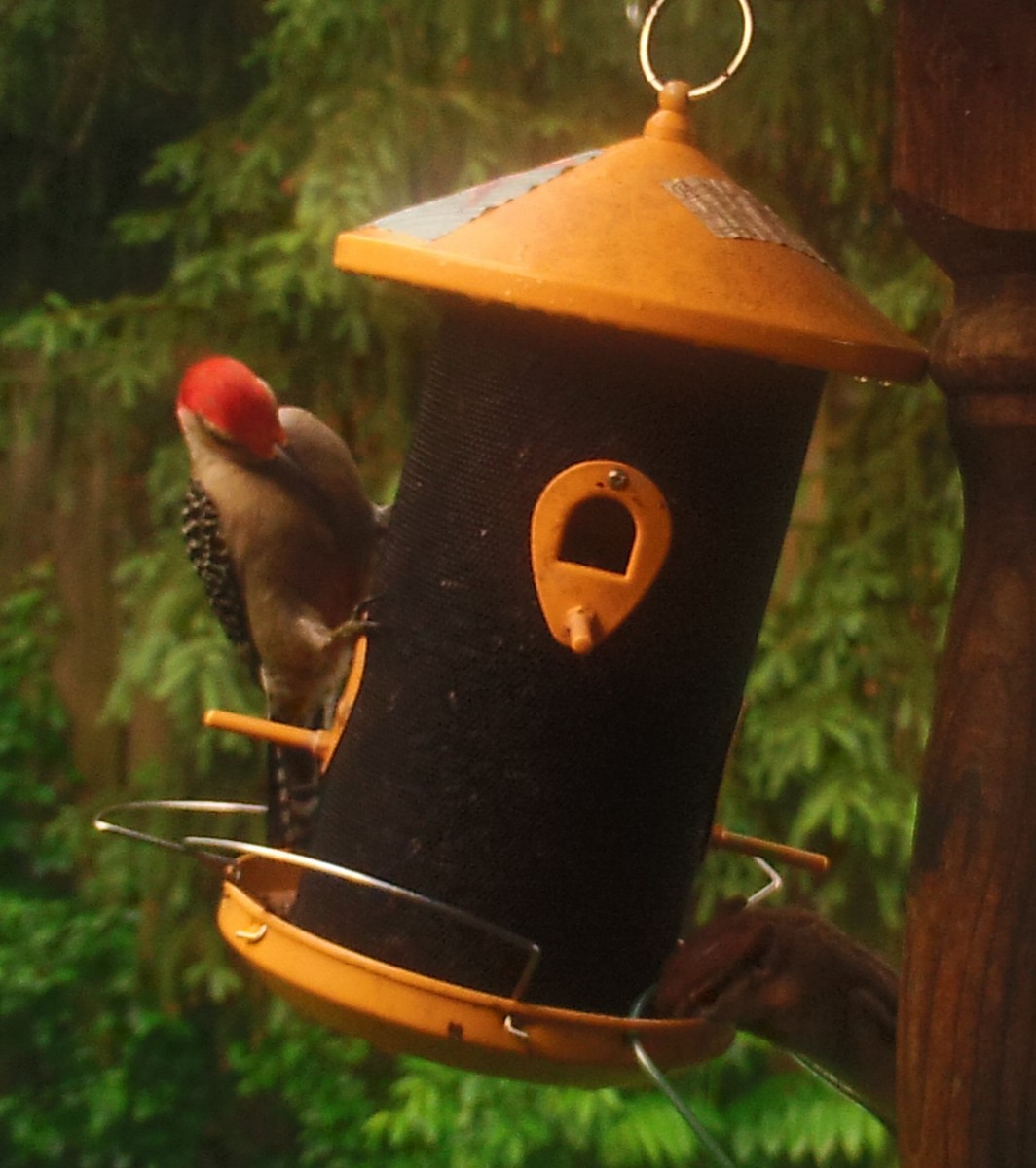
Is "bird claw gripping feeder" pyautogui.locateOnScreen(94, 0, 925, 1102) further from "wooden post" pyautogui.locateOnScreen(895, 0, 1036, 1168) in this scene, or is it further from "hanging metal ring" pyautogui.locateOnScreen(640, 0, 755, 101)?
"wooden post" pyautogui.locateOnScreen(895, 0, 1036, 1168)

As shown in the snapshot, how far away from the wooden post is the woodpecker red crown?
96 centimetres

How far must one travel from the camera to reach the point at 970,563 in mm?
941

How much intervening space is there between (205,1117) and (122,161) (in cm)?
234

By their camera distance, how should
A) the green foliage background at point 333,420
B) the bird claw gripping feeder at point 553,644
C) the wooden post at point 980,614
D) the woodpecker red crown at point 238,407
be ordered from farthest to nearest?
1. the green foliage background at point 333,420
2. the woodpecker red crown at point 238,407
3. the bird claw gripping feeder at point 553,644
4. the wooden post at point 980,614

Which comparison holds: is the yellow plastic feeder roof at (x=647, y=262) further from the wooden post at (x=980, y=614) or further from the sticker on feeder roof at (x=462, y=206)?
the wooden post at (x=980, y=614)

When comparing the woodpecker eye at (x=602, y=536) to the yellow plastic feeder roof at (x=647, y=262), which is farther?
the woodpecker eye at (x=602, y=536)

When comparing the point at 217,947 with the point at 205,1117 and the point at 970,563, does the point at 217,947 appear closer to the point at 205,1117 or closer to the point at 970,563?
the point at 205,1117

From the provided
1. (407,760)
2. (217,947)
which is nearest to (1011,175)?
(407,760)

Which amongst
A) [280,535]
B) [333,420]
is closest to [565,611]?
[280,535]

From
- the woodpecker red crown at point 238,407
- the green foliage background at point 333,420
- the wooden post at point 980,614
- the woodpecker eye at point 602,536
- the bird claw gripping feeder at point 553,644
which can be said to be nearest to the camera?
the wooden post at point 980,614

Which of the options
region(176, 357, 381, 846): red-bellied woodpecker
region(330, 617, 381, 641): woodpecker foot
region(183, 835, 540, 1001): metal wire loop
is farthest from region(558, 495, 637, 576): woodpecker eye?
region(176, 357, 381, 846): red-bellied woodpecker

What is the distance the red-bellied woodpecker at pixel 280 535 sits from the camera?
1.73 m

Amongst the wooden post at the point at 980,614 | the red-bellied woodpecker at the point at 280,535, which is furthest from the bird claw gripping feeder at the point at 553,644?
the red-bellied woodpecker at the point at 280,535

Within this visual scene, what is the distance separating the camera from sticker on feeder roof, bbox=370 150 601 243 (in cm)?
114
